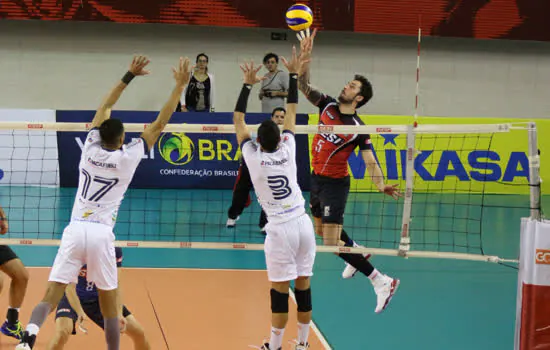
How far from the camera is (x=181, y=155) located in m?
13.9

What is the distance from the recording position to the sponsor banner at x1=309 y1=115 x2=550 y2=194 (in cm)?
1396

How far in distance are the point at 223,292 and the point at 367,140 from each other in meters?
2.38

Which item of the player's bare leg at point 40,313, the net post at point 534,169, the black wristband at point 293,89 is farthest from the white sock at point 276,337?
the net post at point 534,169

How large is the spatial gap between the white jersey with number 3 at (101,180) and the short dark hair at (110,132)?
0.29 feet

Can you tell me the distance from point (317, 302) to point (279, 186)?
7.99 ft

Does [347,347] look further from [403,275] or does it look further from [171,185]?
[171,185]

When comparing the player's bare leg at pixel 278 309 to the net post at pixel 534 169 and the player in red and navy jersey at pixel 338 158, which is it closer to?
A: the player in red and navy jersey at pixel 338 158

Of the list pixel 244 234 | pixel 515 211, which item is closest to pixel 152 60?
pixel 244 234

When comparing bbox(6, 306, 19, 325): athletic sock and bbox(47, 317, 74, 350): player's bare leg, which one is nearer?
bbox(47, 317, 74, 350): player's bare leg

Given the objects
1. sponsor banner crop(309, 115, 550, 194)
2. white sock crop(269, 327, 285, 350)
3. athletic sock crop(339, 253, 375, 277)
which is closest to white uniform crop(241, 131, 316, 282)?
white sock crop(269, 327, 285, 350)

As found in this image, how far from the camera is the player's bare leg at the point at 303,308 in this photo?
5.71 m

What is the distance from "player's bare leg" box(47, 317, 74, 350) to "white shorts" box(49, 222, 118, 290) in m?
0.36

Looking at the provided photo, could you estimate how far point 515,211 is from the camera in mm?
12820

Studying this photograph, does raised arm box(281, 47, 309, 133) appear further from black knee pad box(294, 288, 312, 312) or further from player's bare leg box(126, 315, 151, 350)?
player's bare leg box(126, 315, 151, 350)
